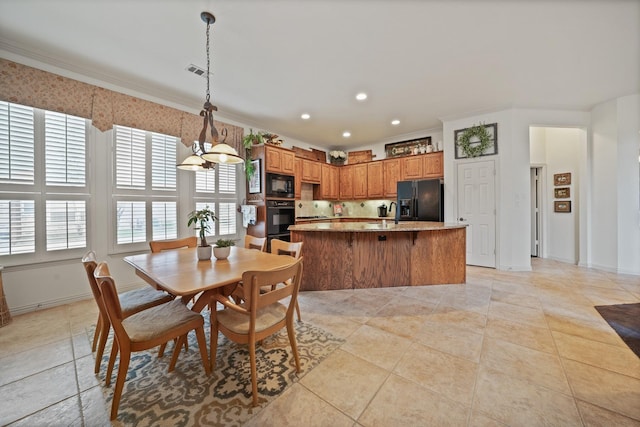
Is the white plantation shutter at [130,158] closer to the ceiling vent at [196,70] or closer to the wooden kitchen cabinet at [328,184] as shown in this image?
the ceiling vent at [196,70]

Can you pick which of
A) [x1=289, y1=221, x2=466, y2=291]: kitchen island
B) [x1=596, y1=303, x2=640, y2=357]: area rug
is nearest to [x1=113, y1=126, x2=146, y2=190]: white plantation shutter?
[x1=289, y1=221, x2=466, y2=291]: kitchen island

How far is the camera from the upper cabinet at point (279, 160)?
4.63m

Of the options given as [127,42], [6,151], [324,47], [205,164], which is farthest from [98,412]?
[324,47]

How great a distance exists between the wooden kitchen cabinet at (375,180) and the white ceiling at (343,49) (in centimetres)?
215

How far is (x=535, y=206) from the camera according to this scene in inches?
211

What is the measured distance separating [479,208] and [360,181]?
9.28ft

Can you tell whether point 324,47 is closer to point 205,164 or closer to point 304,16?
point 304,16

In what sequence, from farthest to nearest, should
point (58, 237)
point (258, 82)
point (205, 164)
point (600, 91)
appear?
1. point (600, 91)
2. point (258, 82)
3. point (58, 237)
4. point (205, 164)

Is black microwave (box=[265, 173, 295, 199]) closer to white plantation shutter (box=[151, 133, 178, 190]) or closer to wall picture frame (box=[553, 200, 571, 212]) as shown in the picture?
white plantation shutter (box=[151, 133, 178, 190])

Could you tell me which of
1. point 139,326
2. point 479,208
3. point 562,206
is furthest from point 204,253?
point 562,206

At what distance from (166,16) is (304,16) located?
4.15 feet

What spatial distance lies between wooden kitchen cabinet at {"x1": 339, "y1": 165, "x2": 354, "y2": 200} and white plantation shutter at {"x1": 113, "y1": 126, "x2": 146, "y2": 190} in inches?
181

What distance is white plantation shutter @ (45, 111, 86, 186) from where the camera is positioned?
2.79 meters

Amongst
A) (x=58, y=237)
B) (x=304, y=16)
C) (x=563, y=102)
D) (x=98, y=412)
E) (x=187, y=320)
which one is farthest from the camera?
(x=563, y=102)
